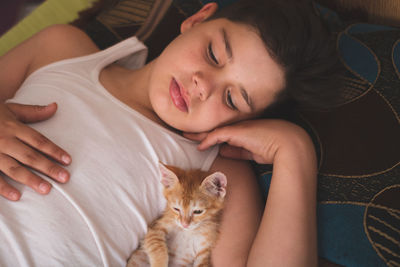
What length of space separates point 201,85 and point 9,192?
57cm

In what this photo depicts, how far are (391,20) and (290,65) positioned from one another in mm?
540

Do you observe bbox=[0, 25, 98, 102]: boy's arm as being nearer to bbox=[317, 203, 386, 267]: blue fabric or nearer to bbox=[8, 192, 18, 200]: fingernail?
bbox=[8, 192, 18, 200]: fingernail

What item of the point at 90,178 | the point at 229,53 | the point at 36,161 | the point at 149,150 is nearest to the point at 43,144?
the point at 36,161

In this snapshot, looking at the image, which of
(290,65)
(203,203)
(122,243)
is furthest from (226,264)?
(290,65)

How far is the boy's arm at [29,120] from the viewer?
808mm

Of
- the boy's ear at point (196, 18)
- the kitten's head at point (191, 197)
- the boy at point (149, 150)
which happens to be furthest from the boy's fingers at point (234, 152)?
the boy's ear at point (196, 18)

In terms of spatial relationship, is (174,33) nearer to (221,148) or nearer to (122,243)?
(221,148)

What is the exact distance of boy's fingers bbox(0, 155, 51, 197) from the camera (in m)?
0.80

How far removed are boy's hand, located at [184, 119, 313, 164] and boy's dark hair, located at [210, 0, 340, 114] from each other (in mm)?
118

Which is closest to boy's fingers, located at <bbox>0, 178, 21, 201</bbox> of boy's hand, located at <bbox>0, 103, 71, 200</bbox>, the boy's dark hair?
boy's hand, located at <bbox>0, 103, 71, 200</bbox>

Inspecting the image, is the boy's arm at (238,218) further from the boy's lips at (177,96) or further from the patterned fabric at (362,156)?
the boy's lips at (177,96)

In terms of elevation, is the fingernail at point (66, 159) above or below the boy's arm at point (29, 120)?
below

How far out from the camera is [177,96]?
963 millimetres

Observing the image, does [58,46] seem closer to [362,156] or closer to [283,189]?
[283,189]
